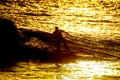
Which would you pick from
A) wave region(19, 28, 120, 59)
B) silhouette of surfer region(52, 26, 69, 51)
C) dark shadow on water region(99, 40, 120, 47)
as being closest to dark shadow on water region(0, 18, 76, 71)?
wave region(19, 28, 120, 59)

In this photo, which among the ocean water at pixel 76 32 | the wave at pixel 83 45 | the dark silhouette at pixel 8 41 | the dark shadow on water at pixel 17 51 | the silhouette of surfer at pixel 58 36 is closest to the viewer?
the ocean water at pixel 76 32

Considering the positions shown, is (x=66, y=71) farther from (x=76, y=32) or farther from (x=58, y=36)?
(x=76, y=32)

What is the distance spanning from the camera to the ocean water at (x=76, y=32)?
3269 cm

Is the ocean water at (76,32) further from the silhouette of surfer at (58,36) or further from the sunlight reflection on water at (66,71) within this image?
the silhouette of surfer at (58,36)

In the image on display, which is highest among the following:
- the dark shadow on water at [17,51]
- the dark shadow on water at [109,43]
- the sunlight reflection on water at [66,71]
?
the dark shadow on water at [109,43]

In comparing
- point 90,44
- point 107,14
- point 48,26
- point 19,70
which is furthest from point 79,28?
point 19,70

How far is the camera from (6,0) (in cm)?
7081

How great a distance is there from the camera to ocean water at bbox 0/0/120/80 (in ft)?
107

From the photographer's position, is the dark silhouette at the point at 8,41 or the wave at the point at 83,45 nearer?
the dark silhouette at the point at 8,41

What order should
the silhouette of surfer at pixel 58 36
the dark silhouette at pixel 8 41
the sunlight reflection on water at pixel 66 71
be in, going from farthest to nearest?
the dark silhouette at pixel 8 41 → the silhouette of surfer at pixel 58 36 → the sunlight reflection on water at pixel 66 71

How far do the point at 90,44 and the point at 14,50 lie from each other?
822 centimetres

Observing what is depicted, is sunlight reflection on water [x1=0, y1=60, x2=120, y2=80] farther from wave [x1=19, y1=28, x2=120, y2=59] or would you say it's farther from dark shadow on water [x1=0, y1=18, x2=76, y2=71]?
wave [x1=19, y1=28, x2=120, y2=59]

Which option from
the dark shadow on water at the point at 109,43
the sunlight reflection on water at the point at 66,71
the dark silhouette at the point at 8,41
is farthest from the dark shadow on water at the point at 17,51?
the dark shadow on water at the point at 109,43

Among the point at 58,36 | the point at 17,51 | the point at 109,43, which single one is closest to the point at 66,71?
the point at 58,36
